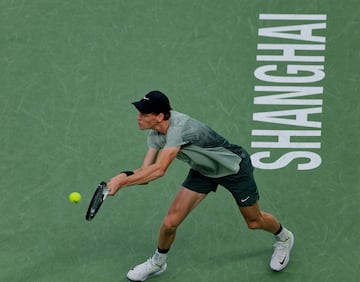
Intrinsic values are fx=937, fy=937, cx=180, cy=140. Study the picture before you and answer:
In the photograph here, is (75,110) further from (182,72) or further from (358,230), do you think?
(358,230)

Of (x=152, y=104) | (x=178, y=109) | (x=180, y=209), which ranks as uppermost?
(x=152, y=104)

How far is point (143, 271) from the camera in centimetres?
905

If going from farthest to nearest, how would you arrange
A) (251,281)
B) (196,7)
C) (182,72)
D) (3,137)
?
(196,7), (182,72), (3,137), (251,281)

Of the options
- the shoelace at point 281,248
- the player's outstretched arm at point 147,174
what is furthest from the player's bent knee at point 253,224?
the player's outstretched arm at point 147,174

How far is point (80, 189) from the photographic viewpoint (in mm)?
10188

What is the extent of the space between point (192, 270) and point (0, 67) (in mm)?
4007

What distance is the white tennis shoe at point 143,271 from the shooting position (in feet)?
29.7

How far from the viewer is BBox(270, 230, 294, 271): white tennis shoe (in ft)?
29.9

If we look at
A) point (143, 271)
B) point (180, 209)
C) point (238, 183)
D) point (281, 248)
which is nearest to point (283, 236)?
point (281, 248)

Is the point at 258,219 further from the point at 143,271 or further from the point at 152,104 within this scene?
the point at 152,104

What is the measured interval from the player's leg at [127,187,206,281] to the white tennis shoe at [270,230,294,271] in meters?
1.00

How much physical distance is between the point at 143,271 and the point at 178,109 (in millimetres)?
2671

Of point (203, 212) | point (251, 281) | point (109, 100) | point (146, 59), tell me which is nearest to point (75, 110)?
point (109, 100)

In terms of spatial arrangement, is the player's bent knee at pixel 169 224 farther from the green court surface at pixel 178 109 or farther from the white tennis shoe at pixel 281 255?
the white tennis shoe at pixel 281 255
